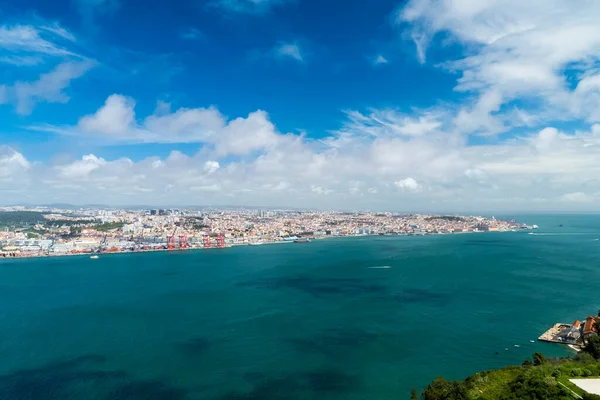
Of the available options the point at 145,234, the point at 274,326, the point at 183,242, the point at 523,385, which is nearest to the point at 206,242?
the point at 183,242

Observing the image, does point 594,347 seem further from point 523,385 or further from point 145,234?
point 145,234

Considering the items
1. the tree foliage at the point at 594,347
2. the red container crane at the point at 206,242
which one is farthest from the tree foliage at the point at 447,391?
the red container crane at the point at 206,242

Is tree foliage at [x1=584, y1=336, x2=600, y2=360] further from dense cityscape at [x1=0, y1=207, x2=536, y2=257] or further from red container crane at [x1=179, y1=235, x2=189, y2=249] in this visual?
red container crane at [x1=179, y1=235, x2=189, y2=249]

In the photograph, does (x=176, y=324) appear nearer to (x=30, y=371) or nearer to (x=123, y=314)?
(x=123, y=314)

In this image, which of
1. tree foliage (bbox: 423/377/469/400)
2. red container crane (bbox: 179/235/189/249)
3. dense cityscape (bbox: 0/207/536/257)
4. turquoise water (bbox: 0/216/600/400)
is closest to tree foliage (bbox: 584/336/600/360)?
turquoise water (bbox: 0/216/600/400)

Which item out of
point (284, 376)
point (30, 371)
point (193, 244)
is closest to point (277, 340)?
point (284, 376)

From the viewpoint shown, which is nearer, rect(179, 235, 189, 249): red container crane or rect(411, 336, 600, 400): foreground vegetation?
rect(411, 336, 600, 400): foreground vegetation

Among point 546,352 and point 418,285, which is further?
point 418,285
